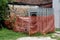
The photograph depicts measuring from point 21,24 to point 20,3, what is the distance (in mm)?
8167

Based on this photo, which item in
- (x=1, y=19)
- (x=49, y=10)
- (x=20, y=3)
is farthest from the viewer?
(x=20, y=3)

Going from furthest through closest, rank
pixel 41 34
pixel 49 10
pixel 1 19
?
pixel 1 19 → pixel 49 10 → pixel 41 34

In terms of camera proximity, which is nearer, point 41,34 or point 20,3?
point 41,34

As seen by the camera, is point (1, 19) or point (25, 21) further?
point (1, 19)

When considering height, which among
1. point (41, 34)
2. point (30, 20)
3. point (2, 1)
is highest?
point (2, 1)

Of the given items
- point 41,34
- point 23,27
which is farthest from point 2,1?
point 41,34

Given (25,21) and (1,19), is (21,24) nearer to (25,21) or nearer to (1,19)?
(25,21)

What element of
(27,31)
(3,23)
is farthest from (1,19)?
(27,31)

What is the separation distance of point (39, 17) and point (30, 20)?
774mm

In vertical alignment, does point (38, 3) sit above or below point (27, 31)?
above

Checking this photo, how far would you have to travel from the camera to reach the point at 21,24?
17.4m

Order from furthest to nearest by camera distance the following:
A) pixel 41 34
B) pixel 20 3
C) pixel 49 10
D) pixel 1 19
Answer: pixel 20 3 < pixel 1 19 < pixel 49 10 < pixel 41 34

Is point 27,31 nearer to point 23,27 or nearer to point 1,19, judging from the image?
point 23,27

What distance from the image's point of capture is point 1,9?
19406 millimetres
